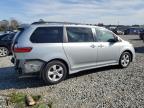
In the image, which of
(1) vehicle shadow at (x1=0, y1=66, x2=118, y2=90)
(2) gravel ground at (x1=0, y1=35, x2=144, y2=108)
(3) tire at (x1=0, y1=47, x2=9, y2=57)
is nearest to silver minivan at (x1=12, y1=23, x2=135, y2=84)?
(2) gravel ground at (x1=0, y1=35, x2=144, y2=108)

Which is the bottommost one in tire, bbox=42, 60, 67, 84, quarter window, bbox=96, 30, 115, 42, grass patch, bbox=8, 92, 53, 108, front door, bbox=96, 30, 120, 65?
grass patch, bbox=8, 92, 53, 108

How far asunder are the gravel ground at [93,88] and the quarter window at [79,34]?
1.26 metres

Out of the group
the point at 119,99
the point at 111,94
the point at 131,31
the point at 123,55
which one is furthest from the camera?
the point at 131,31

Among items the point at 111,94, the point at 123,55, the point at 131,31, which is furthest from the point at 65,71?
the point at 131,31

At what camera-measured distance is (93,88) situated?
6.78 meters

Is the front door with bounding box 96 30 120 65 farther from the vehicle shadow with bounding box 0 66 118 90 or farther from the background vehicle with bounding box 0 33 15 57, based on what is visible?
the background vehicle with bounding box 0 33 15 57

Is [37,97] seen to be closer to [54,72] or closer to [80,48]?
[54,72]

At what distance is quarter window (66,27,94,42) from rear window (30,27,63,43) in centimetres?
34

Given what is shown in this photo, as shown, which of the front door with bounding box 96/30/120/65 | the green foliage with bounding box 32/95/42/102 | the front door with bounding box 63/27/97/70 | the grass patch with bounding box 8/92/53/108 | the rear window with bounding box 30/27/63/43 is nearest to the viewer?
the grass patch with bounding box 8/92/53/108

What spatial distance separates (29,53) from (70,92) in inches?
62.8

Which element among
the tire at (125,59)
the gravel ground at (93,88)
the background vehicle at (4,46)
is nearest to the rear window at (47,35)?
the gravel ground at (93,88)

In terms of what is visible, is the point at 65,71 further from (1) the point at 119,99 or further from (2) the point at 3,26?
(2) the point at 3,26

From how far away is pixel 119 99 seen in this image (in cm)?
579

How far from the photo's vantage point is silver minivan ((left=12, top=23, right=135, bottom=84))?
6.98 m
